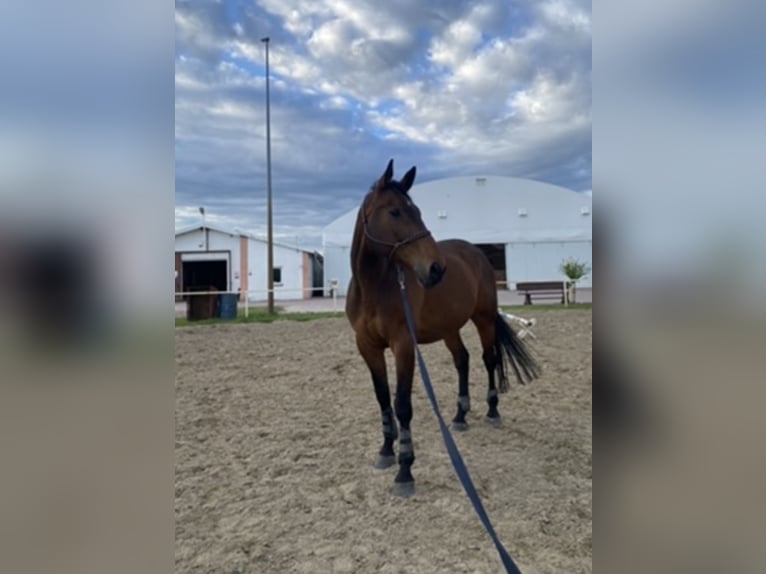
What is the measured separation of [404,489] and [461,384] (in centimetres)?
147

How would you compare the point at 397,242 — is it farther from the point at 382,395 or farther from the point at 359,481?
the point at 359,481

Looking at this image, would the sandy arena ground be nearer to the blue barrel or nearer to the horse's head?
the horse's head

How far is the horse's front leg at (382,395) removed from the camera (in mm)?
3215

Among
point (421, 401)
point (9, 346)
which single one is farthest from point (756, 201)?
point (421, 401)

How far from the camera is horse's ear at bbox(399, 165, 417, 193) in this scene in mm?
2893

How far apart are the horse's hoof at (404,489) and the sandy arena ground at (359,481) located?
56 millimetres

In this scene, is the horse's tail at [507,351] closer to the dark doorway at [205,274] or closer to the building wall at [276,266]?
the building wall at [276,266]

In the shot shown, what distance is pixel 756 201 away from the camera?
1.72 feet

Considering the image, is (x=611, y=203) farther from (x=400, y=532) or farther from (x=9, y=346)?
(x=400, y=532)

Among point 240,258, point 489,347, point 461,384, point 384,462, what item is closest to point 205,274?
point 240,258

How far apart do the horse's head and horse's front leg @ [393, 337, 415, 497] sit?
0.49 metres

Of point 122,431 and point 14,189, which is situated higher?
point 14,189

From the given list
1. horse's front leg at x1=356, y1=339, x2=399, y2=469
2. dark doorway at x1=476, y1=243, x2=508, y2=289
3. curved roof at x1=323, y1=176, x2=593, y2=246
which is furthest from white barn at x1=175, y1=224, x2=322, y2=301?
horse's front leg at x1=356, y1=339, x2=399, y2=469

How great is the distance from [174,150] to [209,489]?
9.09ft
